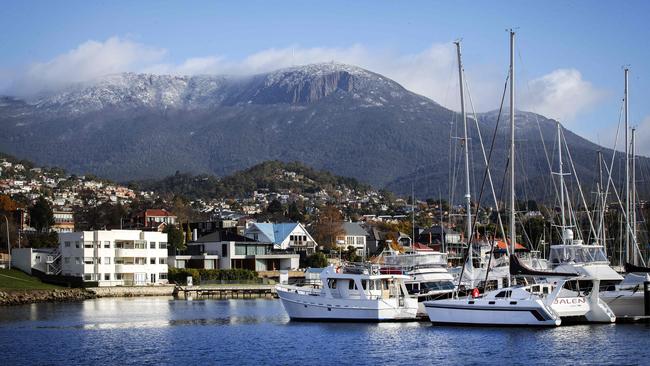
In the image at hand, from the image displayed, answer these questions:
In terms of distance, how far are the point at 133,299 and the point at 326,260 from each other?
36.5m

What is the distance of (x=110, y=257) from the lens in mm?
107125

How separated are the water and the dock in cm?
3586

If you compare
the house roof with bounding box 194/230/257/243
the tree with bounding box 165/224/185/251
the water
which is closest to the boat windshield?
the water

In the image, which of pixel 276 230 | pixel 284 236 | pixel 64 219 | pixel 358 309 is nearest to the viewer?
pixel 358 309

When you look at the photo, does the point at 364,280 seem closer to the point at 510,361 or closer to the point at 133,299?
the point at 510,361

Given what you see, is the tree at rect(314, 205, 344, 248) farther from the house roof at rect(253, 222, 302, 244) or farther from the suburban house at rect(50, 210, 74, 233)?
the suburban house at rect(50, 210, 74, 233)

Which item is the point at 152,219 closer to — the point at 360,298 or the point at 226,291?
the point at 226,291

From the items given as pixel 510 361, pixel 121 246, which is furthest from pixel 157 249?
pixel 510 361

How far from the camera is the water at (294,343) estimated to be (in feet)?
153

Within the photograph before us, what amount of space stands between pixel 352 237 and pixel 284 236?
20017mm

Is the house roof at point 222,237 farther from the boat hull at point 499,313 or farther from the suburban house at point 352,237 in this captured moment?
the boat hull at point 499,313

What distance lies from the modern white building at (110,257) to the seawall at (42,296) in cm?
640

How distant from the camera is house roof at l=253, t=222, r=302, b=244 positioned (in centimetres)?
13938

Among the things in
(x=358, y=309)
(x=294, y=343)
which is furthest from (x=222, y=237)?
(x=294, y=343)
